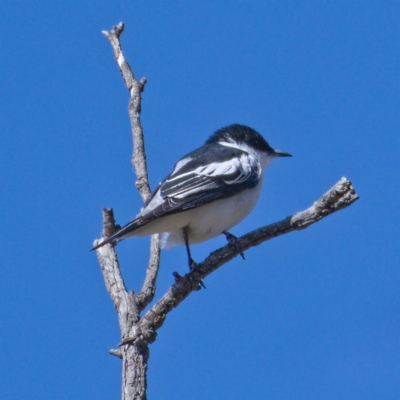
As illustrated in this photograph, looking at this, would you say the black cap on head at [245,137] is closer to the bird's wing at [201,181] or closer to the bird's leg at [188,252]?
the bird's wing at [201,181]

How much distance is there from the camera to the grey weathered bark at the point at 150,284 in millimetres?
4566

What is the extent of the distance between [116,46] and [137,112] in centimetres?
92

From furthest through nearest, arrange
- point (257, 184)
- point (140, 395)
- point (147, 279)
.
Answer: point (257, 184) → point (147, 279) → point (140, 395)

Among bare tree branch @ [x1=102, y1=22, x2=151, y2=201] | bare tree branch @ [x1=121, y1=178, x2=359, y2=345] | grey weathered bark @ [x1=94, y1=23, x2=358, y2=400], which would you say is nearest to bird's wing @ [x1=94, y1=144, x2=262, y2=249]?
bare tree branch @ [x1=102, y1=22, x2=151, y2=201]

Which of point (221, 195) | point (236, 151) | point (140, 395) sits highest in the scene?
point (236, 151)

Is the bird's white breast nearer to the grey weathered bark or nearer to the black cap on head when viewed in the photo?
the grey weathered bark

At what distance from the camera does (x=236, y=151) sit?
749 centimetres

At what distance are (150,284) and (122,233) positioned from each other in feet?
1.55

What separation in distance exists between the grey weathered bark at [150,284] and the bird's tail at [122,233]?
11 cm

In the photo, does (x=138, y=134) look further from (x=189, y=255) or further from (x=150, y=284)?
(x=150, y=284)

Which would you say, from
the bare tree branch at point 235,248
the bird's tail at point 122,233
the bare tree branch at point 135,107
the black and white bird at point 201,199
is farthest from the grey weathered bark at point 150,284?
the bare tree branch at point 135,107

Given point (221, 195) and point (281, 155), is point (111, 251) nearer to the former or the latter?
point (221, 195)

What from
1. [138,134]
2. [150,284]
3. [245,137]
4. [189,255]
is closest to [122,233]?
[150,284]

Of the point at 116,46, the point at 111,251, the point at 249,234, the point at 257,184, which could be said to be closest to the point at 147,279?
the point at 111,251
